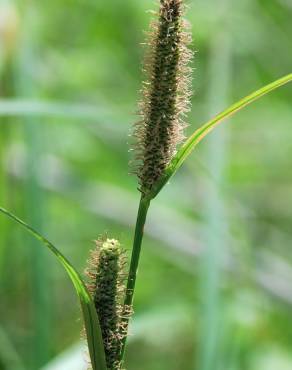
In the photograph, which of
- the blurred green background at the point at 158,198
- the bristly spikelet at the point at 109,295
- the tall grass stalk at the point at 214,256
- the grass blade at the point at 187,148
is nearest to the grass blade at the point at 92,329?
the bristly spikelet at the point at 109,295

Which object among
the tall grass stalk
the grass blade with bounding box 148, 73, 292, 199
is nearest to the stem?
the grass blade with bounding box 148, 73, 292, 199

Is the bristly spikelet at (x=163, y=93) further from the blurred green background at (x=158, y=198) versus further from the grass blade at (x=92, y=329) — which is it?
the blurred green background at (x=158, y=198)

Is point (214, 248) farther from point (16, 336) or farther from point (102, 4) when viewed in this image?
point (102, 4)

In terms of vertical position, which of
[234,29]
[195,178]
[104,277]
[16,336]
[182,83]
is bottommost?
[16,336]

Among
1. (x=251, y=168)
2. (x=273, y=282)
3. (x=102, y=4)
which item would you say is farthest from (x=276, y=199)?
(x=102, y=4)

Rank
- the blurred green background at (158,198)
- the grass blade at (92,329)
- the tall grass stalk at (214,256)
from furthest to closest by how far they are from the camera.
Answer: the blurred green background at (158,198)
the tall grass stalk at (214,256)
the grass blade at (92,329)

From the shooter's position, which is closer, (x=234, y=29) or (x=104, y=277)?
(x=104, y=277)


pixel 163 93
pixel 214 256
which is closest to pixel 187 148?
pixel 163 93
